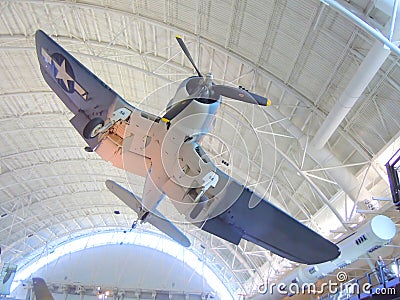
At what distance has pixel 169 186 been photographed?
1034 centimetres

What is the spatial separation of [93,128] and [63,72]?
2.33 metres

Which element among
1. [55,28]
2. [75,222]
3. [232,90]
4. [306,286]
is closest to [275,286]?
[306,286]

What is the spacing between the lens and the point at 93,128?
33.9ft

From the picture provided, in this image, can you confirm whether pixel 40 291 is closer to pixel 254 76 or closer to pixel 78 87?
pixel 78 87

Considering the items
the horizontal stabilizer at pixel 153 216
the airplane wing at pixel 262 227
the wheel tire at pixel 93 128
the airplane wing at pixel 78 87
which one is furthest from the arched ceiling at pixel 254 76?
the horizontal stabilizer at pixel 153 216

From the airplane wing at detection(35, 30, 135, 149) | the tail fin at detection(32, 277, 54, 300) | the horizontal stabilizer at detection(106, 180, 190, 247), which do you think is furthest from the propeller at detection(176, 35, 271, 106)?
the tail fin at detection(32, 277, 54, 300)

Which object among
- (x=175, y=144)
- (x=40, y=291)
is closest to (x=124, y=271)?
(x=40, y=291)

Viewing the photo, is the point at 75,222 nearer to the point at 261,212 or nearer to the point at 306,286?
the point at 306,286

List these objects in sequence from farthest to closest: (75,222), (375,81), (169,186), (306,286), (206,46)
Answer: (75,222) < (306,286) < (206,46) < (375,81) < (169,186)

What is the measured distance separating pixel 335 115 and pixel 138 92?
14.7m

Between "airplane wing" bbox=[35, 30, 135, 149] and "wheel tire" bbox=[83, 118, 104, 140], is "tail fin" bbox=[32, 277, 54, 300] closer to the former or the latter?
"airplane wing" bbox=[35, 30, 135, 149]

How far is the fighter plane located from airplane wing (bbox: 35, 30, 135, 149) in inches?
1.2

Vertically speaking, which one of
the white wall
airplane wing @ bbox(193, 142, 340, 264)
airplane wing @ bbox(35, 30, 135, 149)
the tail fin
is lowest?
the tail fin

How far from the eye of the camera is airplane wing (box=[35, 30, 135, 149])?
10.8m
